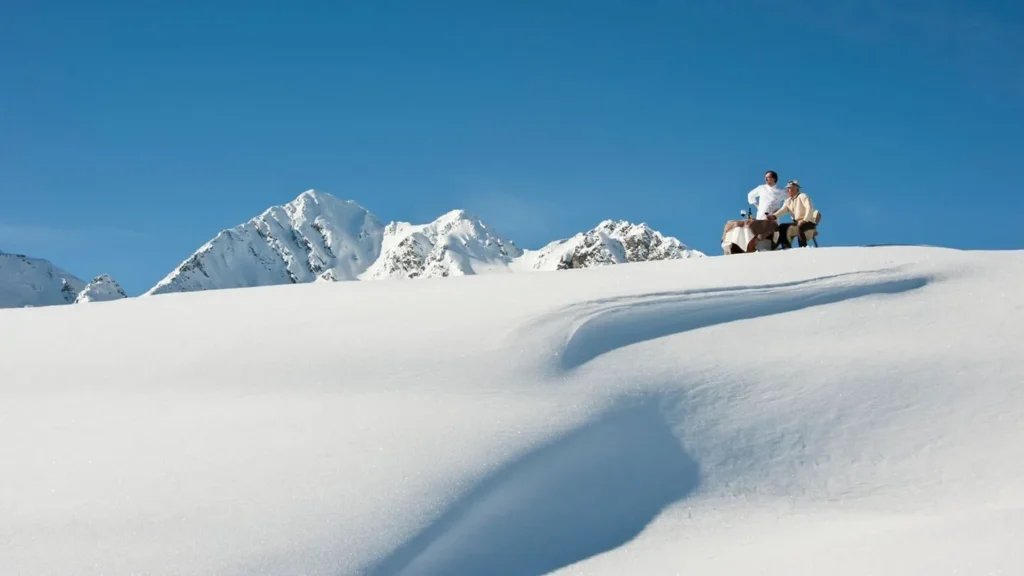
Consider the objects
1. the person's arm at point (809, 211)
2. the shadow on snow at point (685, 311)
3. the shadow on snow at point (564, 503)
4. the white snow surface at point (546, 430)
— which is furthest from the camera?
the person's arm at point (809, 211)

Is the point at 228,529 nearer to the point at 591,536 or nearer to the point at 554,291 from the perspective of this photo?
the point at 591,536

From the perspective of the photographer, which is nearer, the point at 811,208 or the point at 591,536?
the point at 591,536

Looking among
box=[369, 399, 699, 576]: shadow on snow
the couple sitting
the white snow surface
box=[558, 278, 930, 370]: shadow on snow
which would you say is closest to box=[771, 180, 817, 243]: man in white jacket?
the couple sitting

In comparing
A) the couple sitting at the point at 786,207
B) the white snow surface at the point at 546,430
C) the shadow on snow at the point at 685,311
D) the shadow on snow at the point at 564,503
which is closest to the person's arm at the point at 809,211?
the couple sitting at the point at 786,207

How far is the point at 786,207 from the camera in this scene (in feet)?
41.8

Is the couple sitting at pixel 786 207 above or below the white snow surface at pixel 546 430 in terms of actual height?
above

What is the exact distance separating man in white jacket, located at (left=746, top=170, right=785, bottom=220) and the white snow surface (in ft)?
9.33

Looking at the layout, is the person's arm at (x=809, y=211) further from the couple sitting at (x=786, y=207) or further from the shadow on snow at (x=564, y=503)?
the shadow on snow at (x=564, y=503)

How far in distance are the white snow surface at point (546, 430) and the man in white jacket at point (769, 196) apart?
9.33 ft

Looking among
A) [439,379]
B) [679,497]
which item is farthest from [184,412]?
[679,497]

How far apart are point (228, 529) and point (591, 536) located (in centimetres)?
240

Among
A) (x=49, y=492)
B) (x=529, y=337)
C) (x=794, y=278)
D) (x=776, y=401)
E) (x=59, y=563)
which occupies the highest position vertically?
(x=794, y=278)

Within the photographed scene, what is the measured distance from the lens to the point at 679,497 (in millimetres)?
6547

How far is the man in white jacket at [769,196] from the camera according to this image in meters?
12.9
